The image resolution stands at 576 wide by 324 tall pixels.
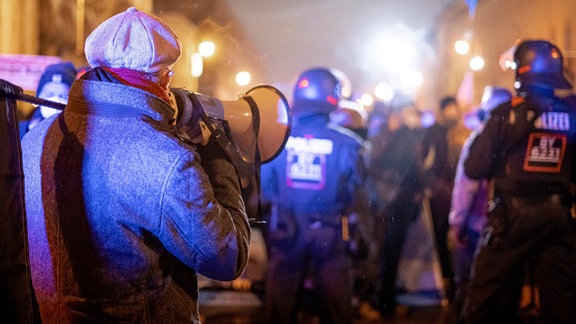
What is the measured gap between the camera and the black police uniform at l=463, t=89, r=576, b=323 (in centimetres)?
396

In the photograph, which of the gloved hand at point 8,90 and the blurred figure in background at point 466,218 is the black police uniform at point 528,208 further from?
the gloved hand at point 8,90

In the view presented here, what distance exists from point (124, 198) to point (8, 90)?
17.9 inches

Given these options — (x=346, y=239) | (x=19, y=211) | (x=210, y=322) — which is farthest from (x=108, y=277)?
(x=210, y=322)

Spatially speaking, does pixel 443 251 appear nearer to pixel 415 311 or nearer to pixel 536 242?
pixel 415 311

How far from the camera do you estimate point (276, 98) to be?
2.27m

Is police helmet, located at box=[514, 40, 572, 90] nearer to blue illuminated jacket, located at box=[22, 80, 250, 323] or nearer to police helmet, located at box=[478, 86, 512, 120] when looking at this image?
police helmet, located at box=[478, 86, 512, 120]

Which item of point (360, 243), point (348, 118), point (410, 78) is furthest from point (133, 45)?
point (410, 78)

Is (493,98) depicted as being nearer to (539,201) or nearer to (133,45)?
(539,201)

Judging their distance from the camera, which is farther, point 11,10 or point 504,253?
point 11,10

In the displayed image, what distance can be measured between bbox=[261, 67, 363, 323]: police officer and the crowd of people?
0.5 inches

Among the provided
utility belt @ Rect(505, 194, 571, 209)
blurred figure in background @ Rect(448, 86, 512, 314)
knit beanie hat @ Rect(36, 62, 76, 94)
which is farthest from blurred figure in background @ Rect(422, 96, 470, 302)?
knit beanie hat @ Rect(36, 62, 76, 94)

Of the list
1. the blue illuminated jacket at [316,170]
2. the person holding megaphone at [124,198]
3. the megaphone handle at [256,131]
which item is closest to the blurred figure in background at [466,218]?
the blue illuminated jacket at [316,170]

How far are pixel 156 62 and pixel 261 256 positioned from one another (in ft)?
20.5

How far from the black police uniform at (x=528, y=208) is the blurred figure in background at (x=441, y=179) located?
2.38 m
